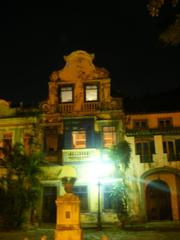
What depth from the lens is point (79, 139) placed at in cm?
2798

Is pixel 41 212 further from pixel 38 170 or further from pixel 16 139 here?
pixel 16 139

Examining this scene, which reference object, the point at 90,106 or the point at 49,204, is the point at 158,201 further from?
the point at 90,106

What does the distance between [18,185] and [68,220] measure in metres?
9.62

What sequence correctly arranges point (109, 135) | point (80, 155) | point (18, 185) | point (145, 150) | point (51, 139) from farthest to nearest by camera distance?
point (51, 139)
point (109, 135)
point (145, 150)
point (80, 155)
point (18, 185)

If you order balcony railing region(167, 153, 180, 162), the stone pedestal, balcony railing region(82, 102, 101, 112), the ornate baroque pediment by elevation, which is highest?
the ornate baroque pediment

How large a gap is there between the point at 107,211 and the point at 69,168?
4.34m

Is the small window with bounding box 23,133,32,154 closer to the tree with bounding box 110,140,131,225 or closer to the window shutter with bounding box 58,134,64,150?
the window shutter with bounding box 58,134,64,150

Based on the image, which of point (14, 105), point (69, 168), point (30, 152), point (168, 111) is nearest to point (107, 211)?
point (69, 168)

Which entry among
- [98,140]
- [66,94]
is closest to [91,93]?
[66,94]

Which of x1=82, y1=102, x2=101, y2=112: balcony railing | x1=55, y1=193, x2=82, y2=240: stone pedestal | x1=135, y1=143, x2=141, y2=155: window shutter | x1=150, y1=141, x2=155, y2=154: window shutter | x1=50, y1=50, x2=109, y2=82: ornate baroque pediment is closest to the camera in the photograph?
x1=55, y1=193, x2=82, y2=240: stone pedestal

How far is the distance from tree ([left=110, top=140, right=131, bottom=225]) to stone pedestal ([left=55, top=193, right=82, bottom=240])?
850cm

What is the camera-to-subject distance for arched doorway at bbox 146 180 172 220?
2750cm

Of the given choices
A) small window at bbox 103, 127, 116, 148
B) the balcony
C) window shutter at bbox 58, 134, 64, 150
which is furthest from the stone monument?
small window at bbox 103, 127, 116, 148

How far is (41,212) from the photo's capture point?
27.1 metres
